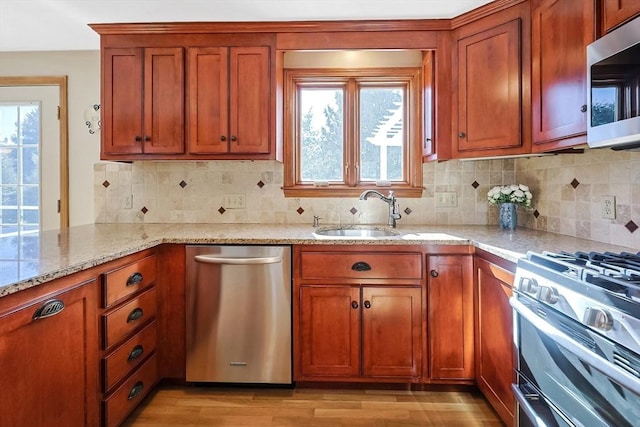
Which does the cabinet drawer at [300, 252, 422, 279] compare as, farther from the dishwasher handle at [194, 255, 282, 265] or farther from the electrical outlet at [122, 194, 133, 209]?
the electrical outlet at [122, 194, 133, 209]

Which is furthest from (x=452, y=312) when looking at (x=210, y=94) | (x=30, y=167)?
(x=30, y=167)

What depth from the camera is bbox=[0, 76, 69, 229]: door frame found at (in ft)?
9.54

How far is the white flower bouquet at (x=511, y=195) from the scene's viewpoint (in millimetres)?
2391

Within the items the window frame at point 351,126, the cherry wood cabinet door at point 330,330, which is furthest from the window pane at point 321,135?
the cherry wood cabinet door at point 330,330

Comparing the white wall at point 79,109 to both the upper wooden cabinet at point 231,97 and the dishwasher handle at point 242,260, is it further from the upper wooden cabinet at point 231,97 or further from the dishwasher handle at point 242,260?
the dishwasher handle at point 242,260

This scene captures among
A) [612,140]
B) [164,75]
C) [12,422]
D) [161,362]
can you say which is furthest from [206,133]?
[612,140]

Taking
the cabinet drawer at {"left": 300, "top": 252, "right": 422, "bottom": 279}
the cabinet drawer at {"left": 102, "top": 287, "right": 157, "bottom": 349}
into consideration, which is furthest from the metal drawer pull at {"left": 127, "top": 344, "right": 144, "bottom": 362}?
the cabinet drawer at {"left": 300, "top": 252, "right": 422, "bottom": 279}

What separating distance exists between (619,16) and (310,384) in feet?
7.27

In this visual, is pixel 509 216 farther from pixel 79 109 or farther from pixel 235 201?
pixel 79 109

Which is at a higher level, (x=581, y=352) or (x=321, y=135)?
(x=321, y=135)

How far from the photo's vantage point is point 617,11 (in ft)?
4.58

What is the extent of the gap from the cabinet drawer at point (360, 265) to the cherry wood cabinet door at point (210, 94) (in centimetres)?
96

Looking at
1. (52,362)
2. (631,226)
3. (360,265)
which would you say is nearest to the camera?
(52,362)

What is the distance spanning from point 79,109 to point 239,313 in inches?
83.7
